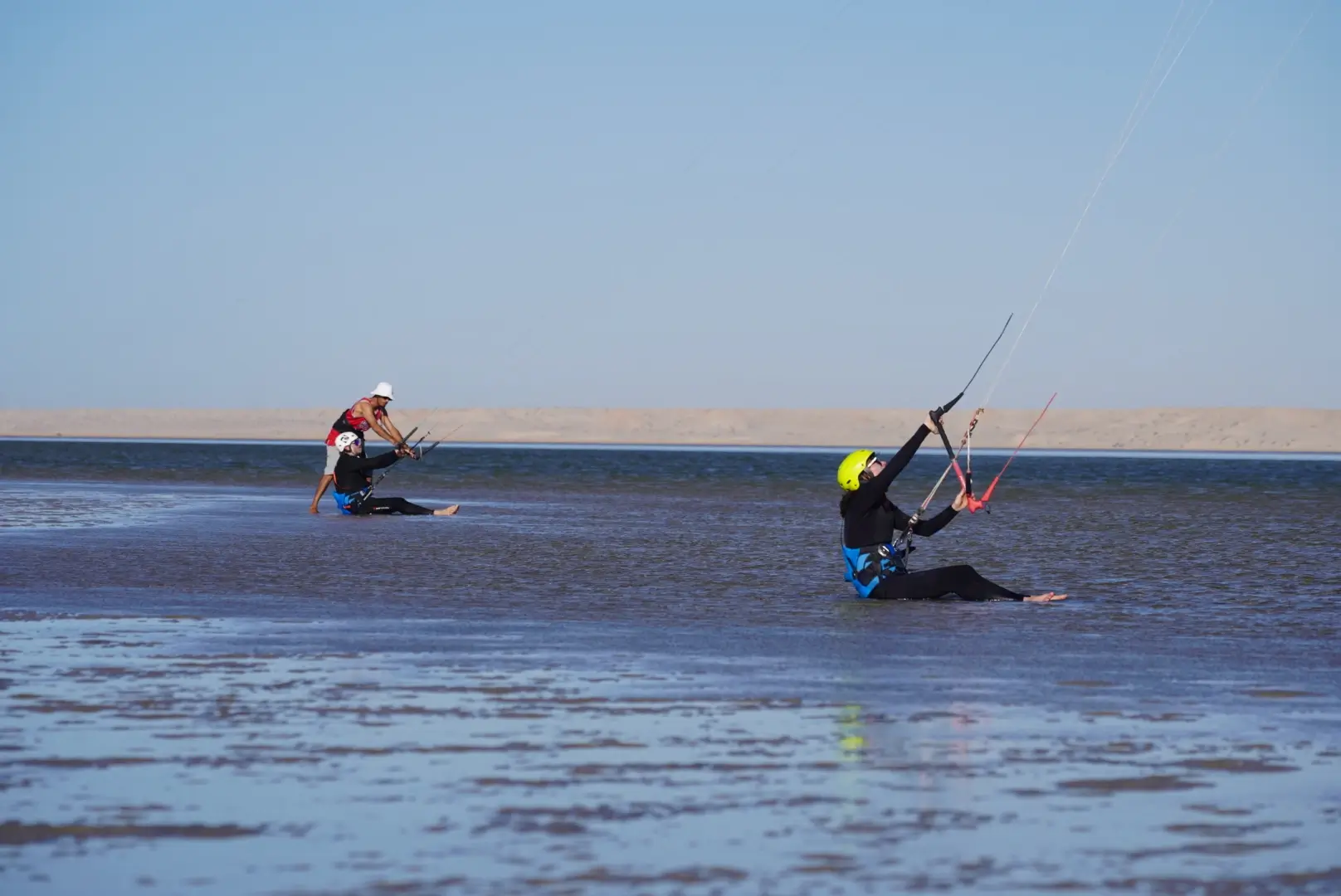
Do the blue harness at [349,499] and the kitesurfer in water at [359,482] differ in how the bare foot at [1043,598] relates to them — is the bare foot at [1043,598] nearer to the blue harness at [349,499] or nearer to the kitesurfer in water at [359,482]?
A: the kitesurfer in water at [359,482]

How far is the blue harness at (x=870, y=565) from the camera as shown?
15609 mm

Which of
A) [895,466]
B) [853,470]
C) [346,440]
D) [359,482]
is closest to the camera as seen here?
[895,466]

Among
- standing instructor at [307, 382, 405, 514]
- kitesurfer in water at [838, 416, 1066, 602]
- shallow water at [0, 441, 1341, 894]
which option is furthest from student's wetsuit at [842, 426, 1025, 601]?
standing instructor at [307, 382, 405, 514]

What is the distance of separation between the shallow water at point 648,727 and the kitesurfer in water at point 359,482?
7374 mm

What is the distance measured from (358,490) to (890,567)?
14070 mm

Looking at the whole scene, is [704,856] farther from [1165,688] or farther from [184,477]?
[184,477]

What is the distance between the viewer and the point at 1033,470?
71.3 m

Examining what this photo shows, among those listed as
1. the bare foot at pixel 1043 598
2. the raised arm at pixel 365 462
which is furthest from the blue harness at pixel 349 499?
the bare foot at pixel 1043 598

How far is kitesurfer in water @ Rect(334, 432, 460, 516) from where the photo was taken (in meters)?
27.8

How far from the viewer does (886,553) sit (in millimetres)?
15664

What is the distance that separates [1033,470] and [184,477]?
3314 cm

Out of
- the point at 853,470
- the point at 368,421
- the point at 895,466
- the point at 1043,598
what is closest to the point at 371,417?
the point at 368,421

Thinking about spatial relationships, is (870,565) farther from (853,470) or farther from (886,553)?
(853,470)

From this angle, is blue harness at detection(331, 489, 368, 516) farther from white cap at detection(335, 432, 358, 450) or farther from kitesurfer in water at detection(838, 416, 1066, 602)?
kitesurfer in water at detection(838, 416, 1066, 602)
